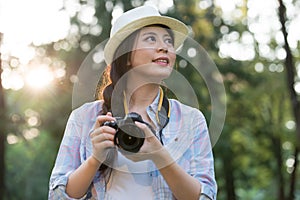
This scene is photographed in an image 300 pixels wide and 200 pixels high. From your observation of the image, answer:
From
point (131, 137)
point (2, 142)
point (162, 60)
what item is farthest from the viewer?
point (2, 142)

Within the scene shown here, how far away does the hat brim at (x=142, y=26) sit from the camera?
2066 mm

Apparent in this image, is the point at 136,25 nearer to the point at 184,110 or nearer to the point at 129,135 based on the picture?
the point at 184,110

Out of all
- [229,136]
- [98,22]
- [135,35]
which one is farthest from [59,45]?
[135,35]

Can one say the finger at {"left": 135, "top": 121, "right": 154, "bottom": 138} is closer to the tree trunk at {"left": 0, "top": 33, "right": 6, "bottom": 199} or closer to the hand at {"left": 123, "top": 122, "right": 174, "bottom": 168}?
the hand at {"left": 123, "top": 122, "right": 174, "bottom": 168}

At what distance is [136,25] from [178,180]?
61 cm

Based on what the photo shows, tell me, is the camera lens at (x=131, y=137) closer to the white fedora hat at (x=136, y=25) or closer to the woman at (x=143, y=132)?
the woman at (x=143, y=132)

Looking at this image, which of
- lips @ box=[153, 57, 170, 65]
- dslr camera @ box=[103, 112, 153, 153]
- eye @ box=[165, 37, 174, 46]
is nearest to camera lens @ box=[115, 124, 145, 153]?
dslr camera @ box=[103, 112, 153, 153]

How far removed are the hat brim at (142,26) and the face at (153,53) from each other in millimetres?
25

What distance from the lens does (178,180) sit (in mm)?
1805

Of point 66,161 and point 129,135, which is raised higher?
point 129,135

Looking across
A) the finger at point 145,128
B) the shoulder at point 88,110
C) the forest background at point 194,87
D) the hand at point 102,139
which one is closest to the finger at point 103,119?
the hand at point 102,139

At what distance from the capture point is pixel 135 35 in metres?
2.09

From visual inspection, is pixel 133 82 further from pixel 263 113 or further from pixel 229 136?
pixel 263 113

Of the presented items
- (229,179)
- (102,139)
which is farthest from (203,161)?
(229,179)
